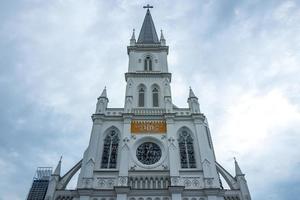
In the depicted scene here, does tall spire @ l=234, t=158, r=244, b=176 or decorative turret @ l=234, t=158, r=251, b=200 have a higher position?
tall spire @ l=234, t=158, r=244, b=176

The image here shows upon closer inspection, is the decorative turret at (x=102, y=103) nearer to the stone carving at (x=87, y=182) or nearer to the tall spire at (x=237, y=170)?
the stone carving at (x=87, y=182)

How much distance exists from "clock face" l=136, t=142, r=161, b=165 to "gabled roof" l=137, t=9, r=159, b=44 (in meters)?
17.1

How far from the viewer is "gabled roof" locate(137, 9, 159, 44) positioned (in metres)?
37.8

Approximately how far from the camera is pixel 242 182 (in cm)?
2205

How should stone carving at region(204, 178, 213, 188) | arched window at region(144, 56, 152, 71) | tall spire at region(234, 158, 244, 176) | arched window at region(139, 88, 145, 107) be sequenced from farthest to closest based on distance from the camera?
1. arched window at region(144, 56, 152, 71)
2. arched window at region(139, 88, 145, 107)
3. tall spire at region(234, 158, 244, 176)
4. stone carving at region(204, 178, 213, 188)

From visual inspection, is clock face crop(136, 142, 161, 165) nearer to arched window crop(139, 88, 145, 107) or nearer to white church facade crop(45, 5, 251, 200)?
white church facade crop(45, 5, 251, 200)

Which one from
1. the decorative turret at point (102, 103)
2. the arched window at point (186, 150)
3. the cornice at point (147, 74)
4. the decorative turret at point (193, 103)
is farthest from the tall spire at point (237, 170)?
the decorative turret at point (102, 103)

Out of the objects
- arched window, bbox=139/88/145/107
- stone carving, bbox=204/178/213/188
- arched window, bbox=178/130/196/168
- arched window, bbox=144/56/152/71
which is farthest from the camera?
arched window, bbox=144/56/152/71

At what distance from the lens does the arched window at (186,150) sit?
23.6 metres

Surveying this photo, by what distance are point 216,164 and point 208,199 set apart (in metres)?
4.39

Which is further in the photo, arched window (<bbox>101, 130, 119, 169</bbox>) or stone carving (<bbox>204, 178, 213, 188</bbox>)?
arched window (<bbox>101, 130, 119, 169</bbox>)

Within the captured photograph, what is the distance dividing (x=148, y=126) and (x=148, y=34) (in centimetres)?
1882

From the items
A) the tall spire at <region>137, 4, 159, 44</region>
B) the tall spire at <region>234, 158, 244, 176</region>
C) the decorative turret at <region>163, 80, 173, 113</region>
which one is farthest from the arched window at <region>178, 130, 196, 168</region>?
the tall spire at <region>137, 4, 159, 44</region>

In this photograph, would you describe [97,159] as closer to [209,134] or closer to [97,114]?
[97,114]
